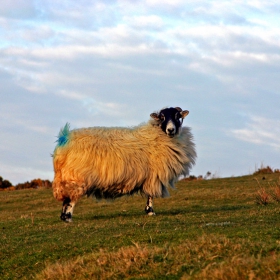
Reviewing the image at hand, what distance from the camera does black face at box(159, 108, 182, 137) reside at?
16000mm

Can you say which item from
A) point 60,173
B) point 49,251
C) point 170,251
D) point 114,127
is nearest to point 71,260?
point 49,251

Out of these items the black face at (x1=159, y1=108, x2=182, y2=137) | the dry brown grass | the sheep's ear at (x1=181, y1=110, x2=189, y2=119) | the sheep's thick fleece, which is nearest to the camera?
the dry brown grass

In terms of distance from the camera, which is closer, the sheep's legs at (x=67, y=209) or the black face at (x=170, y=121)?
the sheep's legs at (x=67, y=209)

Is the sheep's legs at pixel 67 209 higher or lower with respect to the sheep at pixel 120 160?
lower

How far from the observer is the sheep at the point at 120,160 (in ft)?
49.5

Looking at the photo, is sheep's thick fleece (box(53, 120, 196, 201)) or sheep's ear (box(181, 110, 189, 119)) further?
sheep's ear (box(181, 110, 189, 119))

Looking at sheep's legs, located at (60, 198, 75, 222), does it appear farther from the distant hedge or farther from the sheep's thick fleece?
the distant hedge

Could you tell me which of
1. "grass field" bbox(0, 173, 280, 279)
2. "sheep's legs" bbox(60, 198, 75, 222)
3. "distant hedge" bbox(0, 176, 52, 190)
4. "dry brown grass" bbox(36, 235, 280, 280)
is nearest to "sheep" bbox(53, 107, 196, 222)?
"sheep's legs" bbox(60, 198, 75, 222)

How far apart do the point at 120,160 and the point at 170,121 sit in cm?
180

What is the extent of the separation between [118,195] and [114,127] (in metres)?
1.82

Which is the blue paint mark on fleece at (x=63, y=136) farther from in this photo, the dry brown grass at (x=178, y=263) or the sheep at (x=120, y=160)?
the dry brown grass at (x=178, y=263)

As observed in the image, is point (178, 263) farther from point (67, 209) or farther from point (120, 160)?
point (67, 209)

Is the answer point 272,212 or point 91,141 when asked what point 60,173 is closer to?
point 91,141

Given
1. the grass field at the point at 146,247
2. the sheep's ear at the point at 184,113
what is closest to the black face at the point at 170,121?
the sheep's ear at the point at 184,113
